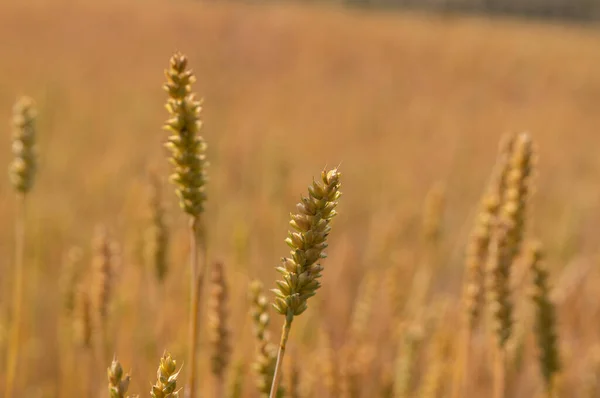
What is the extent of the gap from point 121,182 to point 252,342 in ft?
8.44

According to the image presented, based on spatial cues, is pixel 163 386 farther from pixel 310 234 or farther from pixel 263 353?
pixel 263 353

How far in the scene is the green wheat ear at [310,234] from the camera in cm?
52

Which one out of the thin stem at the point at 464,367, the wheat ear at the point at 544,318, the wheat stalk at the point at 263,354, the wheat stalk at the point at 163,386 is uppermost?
the wheat ear at the point at 544,318

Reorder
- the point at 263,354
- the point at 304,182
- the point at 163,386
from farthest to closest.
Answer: the point at 304,182
the point at 263,354
the point at 163,386

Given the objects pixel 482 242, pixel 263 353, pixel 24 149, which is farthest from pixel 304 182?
pixel 263 353

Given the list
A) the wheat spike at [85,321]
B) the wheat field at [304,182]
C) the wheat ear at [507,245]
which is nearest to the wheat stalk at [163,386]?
the wheat field at [304,182]

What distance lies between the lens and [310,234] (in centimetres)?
51

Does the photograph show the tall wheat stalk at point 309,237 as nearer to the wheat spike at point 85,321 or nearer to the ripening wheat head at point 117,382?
the ripening wheat head at point 117,382

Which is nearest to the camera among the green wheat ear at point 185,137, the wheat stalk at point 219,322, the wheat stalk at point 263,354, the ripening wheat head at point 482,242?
the green wheat ear at point 185,137

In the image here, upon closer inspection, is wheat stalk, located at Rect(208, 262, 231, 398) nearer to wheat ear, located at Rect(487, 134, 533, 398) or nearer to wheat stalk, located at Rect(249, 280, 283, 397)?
wheat stalk, located at Rect(249, 280, 283, 397)

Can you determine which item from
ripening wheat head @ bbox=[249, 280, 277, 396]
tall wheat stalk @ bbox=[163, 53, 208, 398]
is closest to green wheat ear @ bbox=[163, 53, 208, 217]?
tall wheat stalk @ bbox=[163, 53, 208, 398]

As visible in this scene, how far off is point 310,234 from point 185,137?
24 cm

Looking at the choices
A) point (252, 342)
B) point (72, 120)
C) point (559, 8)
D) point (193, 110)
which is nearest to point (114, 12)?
point (72, 120)

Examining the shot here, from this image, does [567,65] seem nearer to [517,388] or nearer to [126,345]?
[517,388]
